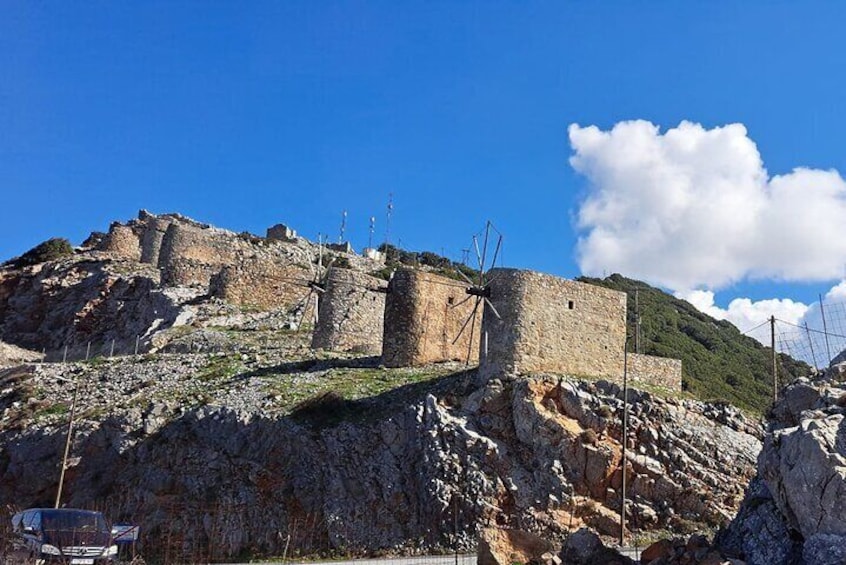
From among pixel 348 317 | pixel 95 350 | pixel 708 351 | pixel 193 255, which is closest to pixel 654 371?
pixel 348 317

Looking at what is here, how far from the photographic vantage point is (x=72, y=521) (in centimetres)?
1386

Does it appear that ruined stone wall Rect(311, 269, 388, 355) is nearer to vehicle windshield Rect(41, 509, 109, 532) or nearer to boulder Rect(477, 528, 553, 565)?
boulder Rect(477, 528, 553, 565)

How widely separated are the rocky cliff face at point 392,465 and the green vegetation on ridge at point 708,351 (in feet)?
59.3

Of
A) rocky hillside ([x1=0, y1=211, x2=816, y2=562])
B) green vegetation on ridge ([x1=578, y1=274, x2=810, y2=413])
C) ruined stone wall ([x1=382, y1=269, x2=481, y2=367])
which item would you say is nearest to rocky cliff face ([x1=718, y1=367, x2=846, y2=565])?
rocky hillside ([x1=0, y1=211, x2=816, y2=562])

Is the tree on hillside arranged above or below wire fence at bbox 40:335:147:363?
above

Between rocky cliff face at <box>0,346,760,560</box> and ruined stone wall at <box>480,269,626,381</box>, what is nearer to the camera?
rocky cliff face at <box>0,346,760,560</box>

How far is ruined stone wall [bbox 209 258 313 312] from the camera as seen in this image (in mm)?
45022

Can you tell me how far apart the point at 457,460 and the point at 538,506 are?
8.71 feet

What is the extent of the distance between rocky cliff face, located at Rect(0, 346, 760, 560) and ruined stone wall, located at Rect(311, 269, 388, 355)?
8.75 meters

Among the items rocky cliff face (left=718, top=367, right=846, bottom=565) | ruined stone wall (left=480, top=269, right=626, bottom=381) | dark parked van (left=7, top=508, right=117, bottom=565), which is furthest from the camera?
ruined stone wall (left=480, top=269, right=626, bottom=381)

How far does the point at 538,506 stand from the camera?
20.8 meters

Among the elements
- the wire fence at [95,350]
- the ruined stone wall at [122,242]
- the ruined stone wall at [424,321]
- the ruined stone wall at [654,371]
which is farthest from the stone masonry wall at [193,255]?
the ruined stone wall at [654,371]

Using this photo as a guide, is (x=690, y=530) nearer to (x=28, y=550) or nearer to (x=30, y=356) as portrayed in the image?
(x=28, y=550)

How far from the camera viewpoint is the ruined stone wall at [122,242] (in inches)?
2375
